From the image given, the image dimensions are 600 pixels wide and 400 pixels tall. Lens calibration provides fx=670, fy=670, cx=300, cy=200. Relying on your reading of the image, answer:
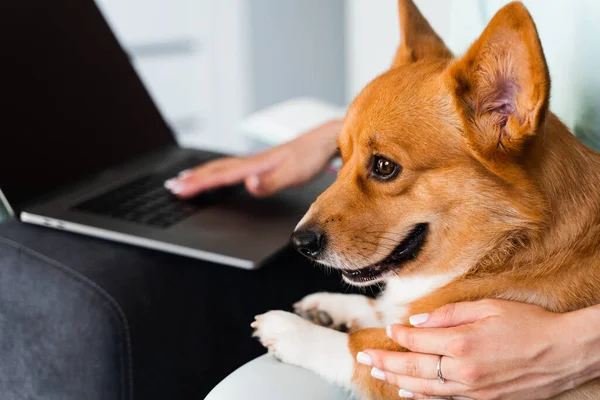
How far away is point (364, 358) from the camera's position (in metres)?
1.01

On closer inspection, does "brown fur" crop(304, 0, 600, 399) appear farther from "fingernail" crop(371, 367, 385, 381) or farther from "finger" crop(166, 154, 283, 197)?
"finger" crop(166, 154, 283, 197)

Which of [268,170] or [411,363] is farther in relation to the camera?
[268,170]

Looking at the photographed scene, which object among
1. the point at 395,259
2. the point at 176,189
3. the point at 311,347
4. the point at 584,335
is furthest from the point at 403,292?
the point at 176,189

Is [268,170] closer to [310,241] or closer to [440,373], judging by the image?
[310,241]

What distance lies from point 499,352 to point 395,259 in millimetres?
219

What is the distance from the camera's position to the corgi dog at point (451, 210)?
38.8 inches

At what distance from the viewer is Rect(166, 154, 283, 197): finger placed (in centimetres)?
141

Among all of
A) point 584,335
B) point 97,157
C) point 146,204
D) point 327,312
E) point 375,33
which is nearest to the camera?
point 584,335

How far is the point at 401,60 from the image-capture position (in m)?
1.23

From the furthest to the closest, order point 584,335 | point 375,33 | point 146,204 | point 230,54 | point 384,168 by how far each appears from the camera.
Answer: point 230,54
point 375,33
point 146,204
point 384,168
point 584,335

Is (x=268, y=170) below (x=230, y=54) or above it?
above

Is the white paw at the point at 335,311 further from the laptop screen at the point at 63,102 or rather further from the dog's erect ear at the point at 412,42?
the laptop screen at the point at 63,102

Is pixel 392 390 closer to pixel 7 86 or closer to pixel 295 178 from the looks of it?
pixel 295 178

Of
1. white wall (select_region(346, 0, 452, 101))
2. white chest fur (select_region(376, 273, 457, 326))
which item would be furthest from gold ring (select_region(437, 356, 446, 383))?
white wall (select_region(346, 0, 452, 101))
